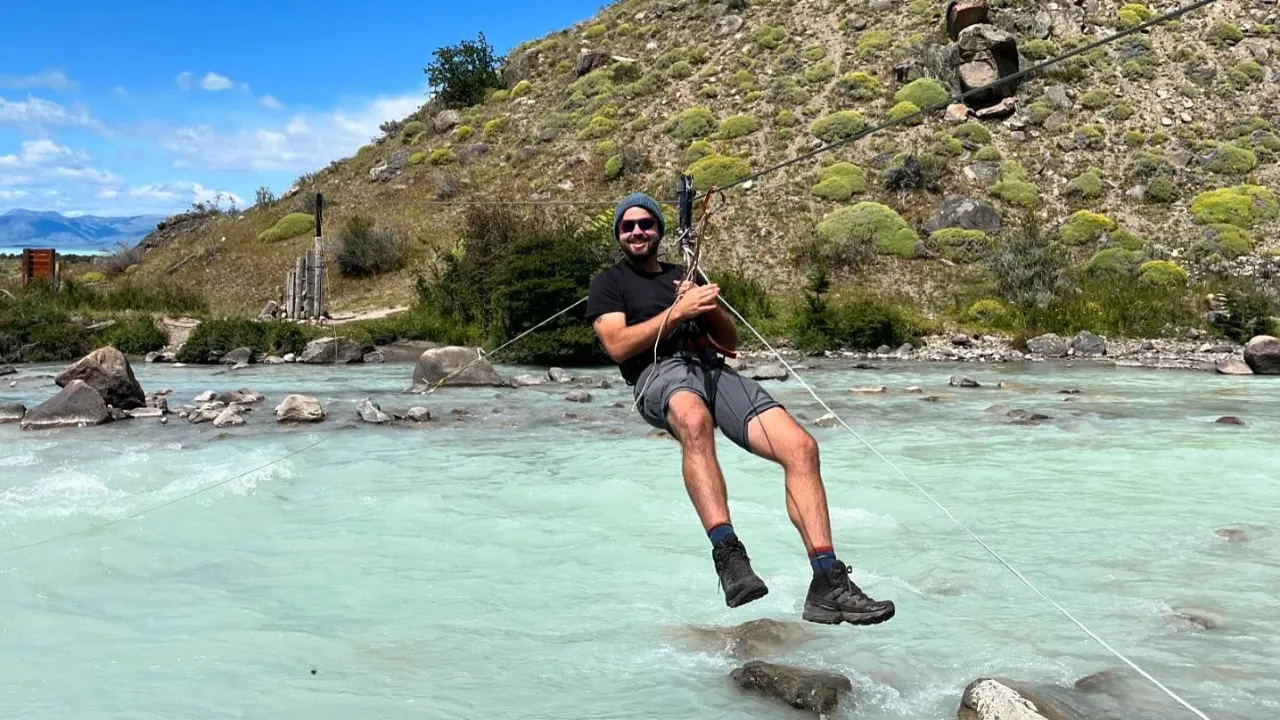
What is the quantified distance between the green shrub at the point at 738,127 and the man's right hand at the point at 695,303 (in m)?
31.9

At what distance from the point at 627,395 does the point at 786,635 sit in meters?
10.0

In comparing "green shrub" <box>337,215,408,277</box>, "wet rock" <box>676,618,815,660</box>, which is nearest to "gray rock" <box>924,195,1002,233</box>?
"green shrub" <box>337,215,408,277</box>

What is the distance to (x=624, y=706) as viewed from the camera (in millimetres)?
4645

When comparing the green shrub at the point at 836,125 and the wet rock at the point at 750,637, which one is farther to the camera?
the green shrub at the point at 836,125

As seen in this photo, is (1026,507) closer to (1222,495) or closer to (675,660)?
(1222,495)

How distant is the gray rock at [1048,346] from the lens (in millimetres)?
21172

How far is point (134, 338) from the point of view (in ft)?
69.6

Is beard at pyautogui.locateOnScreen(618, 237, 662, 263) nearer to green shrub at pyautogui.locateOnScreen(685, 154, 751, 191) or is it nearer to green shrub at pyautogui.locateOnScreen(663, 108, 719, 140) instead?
green shrub at pyautogui.locateOnScreen(685, 154, 751, 191)

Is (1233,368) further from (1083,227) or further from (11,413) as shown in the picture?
(11,413)

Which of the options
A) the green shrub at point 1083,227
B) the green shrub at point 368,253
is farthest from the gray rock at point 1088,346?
the green shrub at point 368,253

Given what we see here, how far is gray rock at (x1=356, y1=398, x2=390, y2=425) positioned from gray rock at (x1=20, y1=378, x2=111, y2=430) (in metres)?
2.89

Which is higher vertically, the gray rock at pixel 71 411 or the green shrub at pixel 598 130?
the green shrub at pixel 598 130

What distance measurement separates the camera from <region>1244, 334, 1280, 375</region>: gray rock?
17.5 meters

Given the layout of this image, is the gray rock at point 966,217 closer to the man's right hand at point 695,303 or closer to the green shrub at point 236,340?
the green shrub at point 236,340
